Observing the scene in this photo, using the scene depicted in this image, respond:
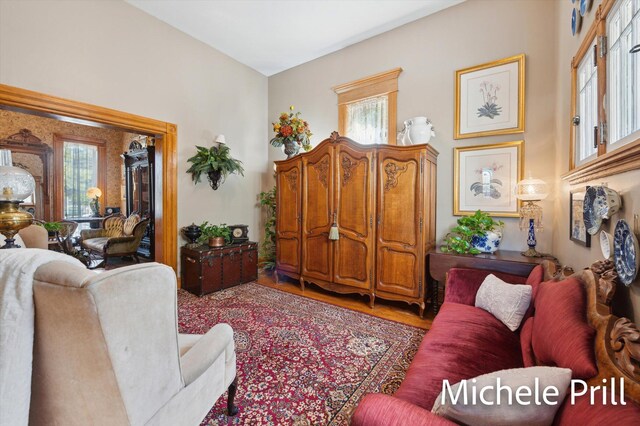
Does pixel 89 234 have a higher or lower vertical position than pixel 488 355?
higher

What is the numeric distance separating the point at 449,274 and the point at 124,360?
87.7 inches

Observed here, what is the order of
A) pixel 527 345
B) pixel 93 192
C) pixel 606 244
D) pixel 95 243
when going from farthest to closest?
pixel 93 192 < pixel 95 243 < pixel 527 345 < pixel 606 244

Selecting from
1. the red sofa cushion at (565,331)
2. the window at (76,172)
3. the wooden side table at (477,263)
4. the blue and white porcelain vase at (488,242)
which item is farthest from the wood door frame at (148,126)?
the window at (76,172)

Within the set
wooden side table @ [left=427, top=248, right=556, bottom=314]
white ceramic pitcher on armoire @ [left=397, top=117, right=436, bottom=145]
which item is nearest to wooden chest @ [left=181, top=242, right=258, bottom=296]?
wooden side table @ [left=427, top=248, right=556, bottom=314]

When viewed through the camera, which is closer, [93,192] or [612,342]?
[612,342]

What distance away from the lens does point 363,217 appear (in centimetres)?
305

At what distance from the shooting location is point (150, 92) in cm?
Result: 325

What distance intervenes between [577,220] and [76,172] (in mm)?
8826

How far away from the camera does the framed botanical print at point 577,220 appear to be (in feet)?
5.37

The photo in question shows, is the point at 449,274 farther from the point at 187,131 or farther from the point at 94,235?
the point at 94,235

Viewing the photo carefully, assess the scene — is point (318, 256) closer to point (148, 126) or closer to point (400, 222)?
point (400, 222)

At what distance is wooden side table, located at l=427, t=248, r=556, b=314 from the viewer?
2.29m

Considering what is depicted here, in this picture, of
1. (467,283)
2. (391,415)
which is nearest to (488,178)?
(467,283)

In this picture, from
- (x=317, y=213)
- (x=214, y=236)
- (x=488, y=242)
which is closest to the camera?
(x=488, y=242)
